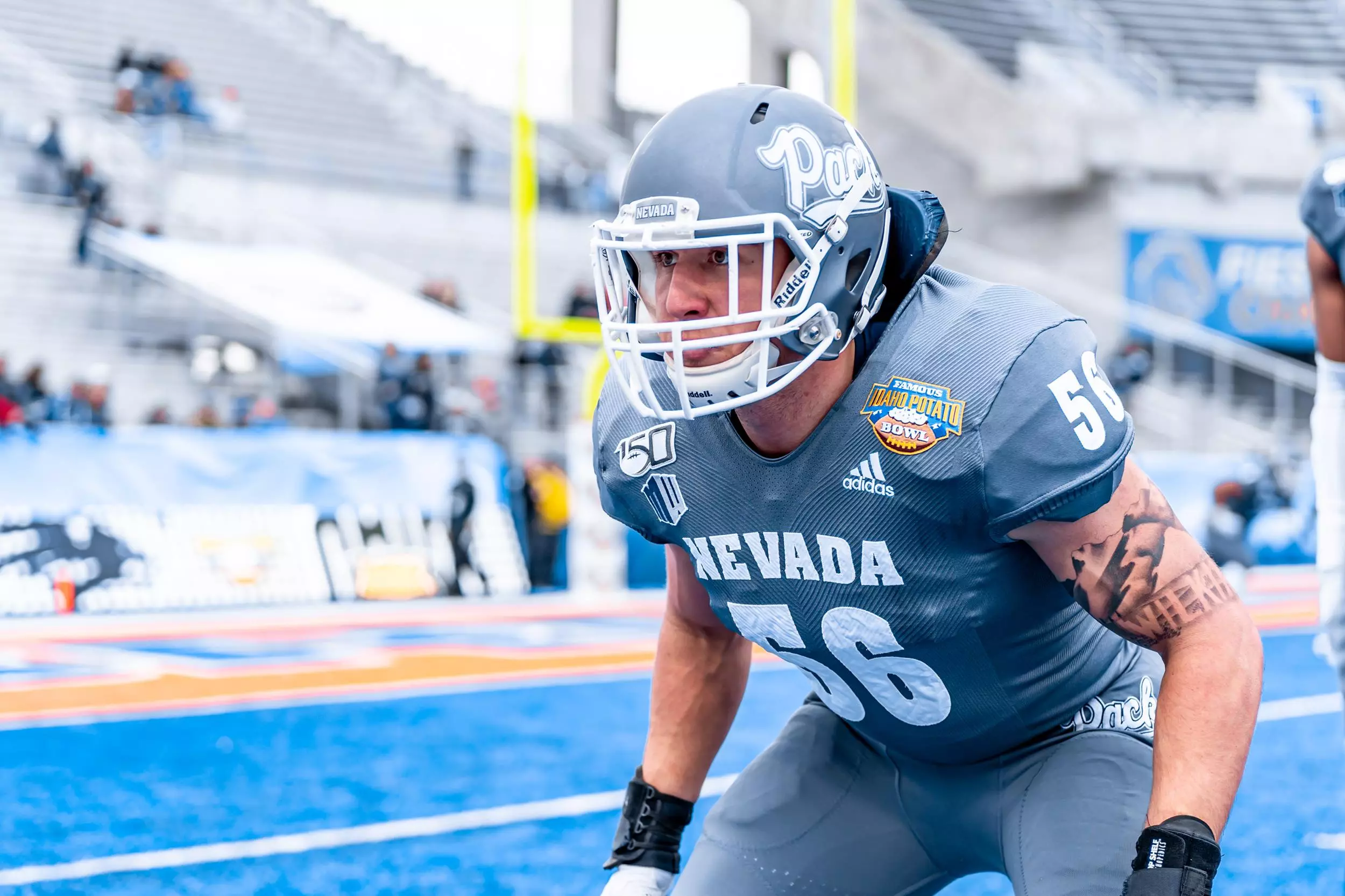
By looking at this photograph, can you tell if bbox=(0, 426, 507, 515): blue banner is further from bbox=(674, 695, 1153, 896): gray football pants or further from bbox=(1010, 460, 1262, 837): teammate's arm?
bbox=(1010, 460, 1262, 837): teammate's arm

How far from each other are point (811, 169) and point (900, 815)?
3.17 feet

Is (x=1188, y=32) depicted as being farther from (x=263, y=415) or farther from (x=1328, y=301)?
(x=1328, y=301)

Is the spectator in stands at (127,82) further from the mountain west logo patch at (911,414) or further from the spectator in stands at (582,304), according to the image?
the mountain west logo patch at (911,414)

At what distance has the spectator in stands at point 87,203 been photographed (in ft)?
47.3

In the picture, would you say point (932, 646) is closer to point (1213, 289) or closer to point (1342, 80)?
point (1213, 289)

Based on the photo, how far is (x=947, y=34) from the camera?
22.5 metres

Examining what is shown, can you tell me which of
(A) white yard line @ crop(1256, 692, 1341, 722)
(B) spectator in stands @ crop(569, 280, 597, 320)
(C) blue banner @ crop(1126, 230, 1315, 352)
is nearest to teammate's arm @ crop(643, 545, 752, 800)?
(A) white yard line @ crop(1256, 692, 1341, 722)

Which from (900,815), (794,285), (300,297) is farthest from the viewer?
(300,297)

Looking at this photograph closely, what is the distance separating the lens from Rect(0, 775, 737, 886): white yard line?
3672 millimetres

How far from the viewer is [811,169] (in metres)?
1.84

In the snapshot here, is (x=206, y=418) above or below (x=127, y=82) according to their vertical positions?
below

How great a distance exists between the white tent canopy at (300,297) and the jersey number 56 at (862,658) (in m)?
12.2

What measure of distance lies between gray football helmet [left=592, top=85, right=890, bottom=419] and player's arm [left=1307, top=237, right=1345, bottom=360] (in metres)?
1.53

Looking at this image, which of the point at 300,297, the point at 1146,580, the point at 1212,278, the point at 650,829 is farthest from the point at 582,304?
the point at 1146,580
